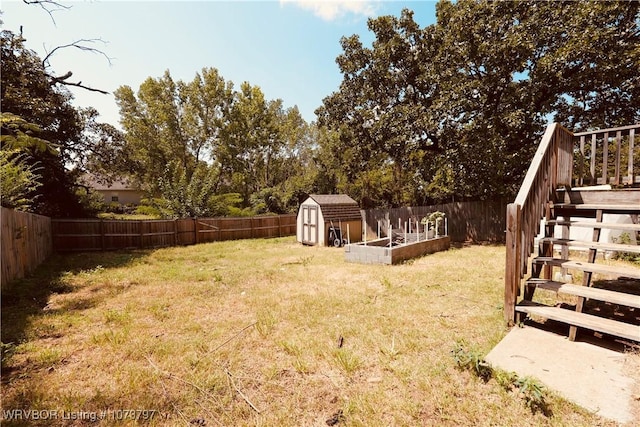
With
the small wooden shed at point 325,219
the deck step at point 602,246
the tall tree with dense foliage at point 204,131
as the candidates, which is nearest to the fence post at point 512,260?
the deck step at point 602,246

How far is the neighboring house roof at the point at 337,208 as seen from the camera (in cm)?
1343

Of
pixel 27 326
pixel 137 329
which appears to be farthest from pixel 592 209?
pixel 27 326

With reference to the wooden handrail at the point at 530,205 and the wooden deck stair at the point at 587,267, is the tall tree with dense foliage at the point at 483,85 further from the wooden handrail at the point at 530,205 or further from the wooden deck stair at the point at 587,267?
the wooden deck stair at the point at 587,267

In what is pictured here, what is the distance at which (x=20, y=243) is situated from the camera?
6539mm

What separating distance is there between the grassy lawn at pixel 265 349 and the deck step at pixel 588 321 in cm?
53

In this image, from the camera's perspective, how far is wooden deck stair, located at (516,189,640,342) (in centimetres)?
308

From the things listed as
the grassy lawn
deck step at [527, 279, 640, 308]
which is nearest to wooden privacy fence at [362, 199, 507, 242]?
the grassy lawn

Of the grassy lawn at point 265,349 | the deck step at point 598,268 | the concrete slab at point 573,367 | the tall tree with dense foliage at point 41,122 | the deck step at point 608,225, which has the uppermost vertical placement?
the tall tree with dense foliage at point 41,122

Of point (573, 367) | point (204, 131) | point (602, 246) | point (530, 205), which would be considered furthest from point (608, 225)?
point (204, 131)

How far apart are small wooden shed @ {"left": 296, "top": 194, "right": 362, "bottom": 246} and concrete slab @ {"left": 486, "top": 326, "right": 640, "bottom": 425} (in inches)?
394

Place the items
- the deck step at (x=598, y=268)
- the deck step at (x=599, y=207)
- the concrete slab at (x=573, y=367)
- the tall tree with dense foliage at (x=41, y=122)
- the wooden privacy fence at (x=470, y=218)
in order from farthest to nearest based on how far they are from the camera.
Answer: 1. the wooden privacy fence at (x=470, y=218)
2. the tall tree with dense foliage at (x=41, y=122)
3. the deck step at (x=599, y=207)
4. the deck step at (x=598, y=268)
5. the concrete slab at (x=573, y=367)

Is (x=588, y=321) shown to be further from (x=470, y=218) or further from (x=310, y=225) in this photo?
(x=470, y=218)

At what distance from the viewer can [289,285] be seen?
6500mm

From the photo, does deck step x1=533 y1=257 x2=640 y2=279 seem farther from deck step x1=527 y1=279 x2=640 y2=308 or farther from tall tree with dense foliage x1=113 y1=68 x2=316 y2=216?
tall tree with dense foliage x1=113 y1=68 x2=316 y2=216
